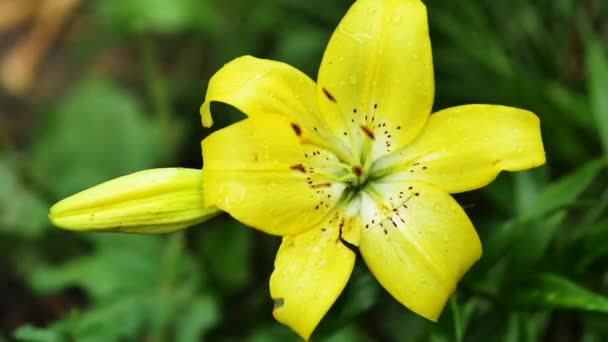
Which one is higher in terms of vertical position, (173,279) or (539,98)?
(539,98)

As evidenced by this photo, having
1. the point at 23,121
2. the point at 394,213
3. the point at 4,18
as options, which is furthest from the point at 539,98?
→ the point at 4,18

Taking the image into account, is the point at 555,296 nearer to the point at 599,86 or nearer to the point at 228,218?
the point at 599,86

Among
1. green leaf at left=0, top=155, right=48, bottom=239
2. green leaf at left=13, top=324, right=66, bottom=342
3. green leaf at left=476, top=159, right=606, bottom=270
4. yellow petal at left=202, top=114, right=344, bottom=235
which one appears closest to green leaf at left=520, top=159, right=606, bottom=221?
green leaf at left=476, top=159, right=606, bottom=270

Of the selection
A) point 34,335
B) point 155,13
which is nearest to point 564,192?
point 34,335

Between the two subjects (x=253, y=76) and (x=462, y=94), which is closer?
(x=253, y=76)

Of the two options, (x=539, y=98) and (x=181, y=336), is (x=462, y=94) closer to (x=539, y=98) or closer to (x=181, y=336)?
(x=539, y=98)

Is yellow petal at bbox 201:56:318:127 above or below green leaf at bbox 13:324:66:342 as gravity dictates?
above

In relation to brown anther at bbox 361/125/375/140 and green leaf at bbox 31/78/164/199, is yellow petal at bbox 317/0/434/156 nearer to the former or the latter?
brown anther at bbox 361/125/375/140

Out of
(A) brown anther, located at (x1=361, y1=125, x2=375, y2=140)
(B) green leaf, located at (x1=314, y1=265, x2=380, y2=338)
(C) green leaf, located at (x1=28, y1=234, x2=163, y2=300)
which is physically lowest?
(C) green leaf, located at (x1=28, y1=234, x2=163, y2=300)
